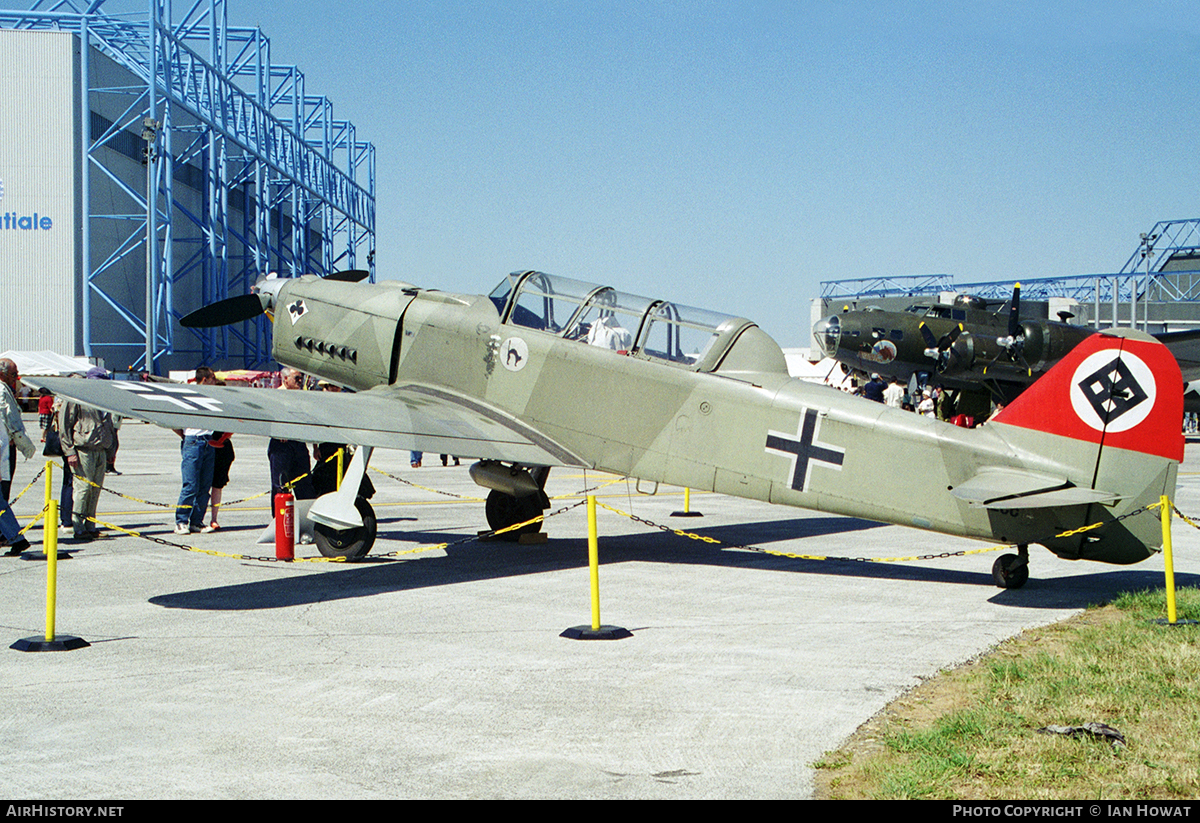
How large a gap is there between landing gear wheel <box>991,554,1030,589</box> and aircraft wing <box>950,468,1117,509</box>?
919mm

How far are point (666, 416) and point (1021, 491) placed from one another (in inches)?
138

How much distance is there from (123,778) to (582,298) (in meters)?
7.74

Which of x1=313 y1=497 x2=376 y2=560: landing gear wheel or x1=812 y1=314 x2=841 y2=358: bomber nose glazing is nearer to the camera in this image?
x1=313 y1=497 x2=376 y2=560: landing gear wheel

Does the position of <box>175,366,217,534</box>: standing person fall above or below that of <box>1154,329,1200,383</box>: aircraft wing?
below

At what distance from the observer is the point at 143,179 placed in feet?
186

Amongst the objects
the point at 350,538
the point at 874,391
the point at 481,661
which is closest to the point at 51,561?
the point at 481,661

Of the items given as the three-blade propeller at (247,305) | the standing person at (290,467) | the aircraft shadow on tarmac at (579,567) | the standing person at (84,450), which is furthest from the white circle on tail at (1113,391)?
the standing person at (84,450)

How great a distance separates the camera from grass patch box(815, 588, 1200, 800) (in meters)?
4.53

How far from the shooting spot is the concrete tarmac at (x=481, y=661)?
189 inches

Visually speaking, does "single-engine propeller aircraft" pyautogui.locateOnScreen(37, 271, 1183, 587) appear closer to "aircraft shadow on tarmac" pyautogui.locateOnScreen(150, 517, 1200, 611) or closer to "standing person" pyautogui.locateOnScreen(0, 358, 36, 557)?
"aircraft shadow on tarmac" pyautogui.locateOnScreen(150, 517, 1200, 611)

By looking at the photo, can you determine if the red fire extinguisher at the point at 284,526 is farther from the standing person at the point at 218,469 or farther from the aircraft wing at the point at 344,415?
the standing person at the point at 218,469

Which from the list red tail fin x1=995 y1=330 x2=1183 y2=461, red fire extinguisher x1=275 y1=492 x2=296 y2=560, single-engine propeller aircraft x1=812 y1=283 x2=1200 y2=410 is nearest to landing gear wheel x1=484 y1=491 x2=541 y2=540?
red fire extinguisher x1=275 y1=492 x2=296 y2=560

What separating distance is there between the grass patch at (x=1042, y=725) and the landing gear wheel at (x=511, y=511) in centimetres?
654
